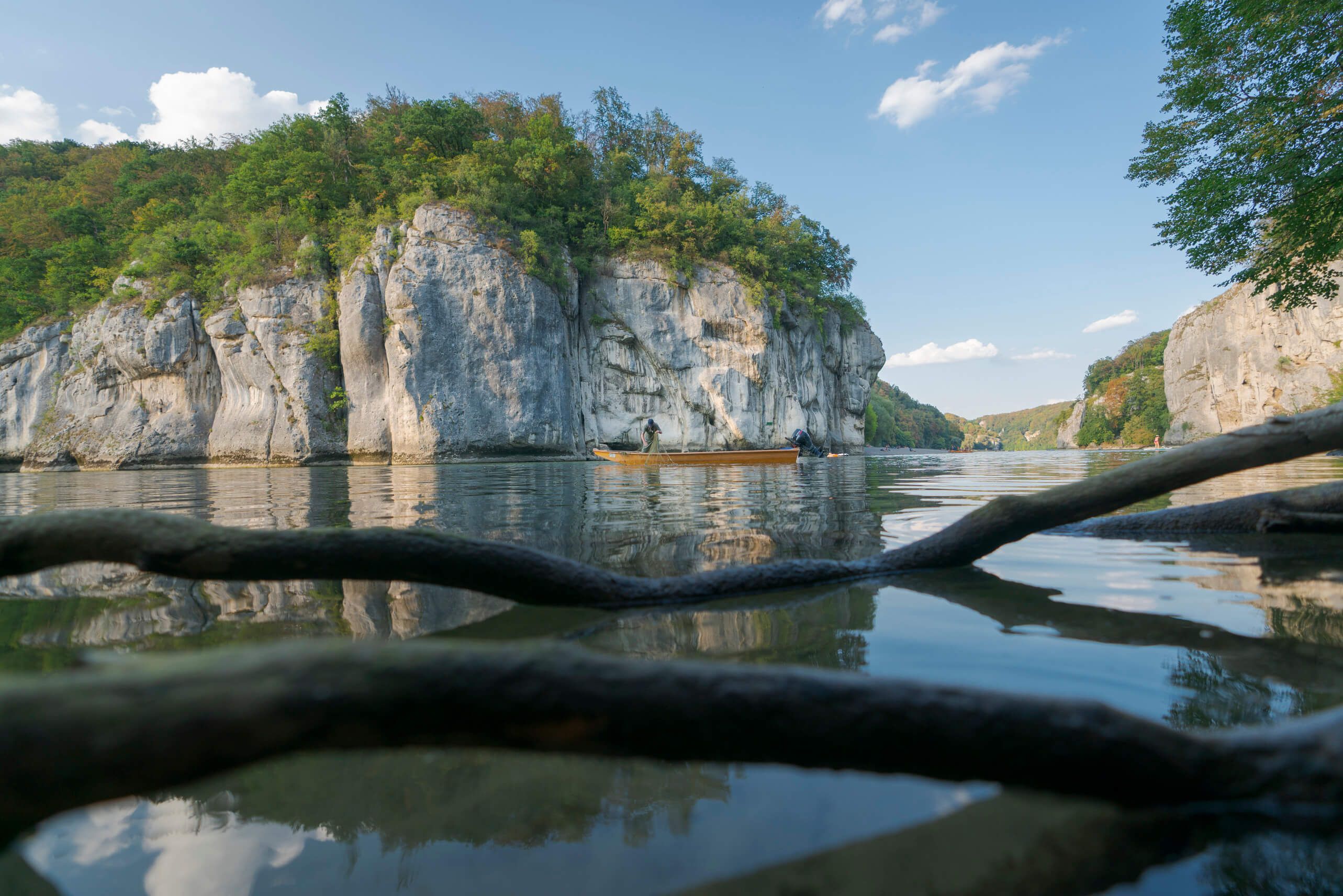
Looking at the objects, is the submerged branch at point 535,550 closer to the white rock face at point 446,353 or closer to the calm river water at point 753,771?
the calm river water at point 753,771

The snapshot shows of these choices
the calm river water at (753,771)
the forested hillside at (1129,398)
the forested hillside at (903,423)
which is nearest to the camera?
the calm river water at (753,771)

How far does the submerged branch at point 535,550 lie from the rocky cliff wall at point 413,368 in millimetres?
24068

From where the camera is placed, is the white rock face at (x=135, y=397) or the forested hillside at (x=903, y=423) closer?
the white rock face at (x=135, y=397)

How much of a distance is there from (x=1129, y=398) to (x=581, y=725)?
86583 millimetres

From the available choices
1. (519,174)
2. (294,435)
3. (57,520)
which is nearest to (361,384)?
(294,435)

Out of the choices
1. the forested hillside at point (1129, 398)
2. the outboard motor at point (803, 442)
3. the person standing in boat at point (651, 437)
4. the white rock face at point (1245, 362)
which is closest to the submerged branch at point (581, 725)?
the person standing in boat at point (651, 437)

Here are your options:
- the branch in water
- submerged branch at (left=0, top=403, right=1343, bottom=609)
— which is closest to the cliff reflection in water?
submerged branch at (left=0, top=403, right=1343, bottom=609)

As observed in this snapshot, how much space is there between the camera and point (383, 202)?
92.8ft

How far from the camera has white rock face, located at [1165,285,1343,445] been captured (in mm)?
41062

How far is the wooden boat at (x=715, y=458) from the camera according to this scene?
1727cm

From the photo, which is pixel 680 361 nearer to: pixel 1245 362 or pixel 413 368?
pixel 413 368

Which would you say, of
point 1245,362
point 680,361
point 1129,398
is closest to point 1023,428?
point 1129,398

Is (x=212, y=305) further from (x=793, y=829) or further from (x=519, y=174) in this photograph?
(x=793, y=829)

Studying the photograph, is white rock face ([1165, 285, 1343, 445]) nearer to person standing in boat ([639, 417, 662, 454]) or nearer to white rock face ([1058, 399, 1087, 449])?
white rock face ([1058, 399, 1087, 449])
